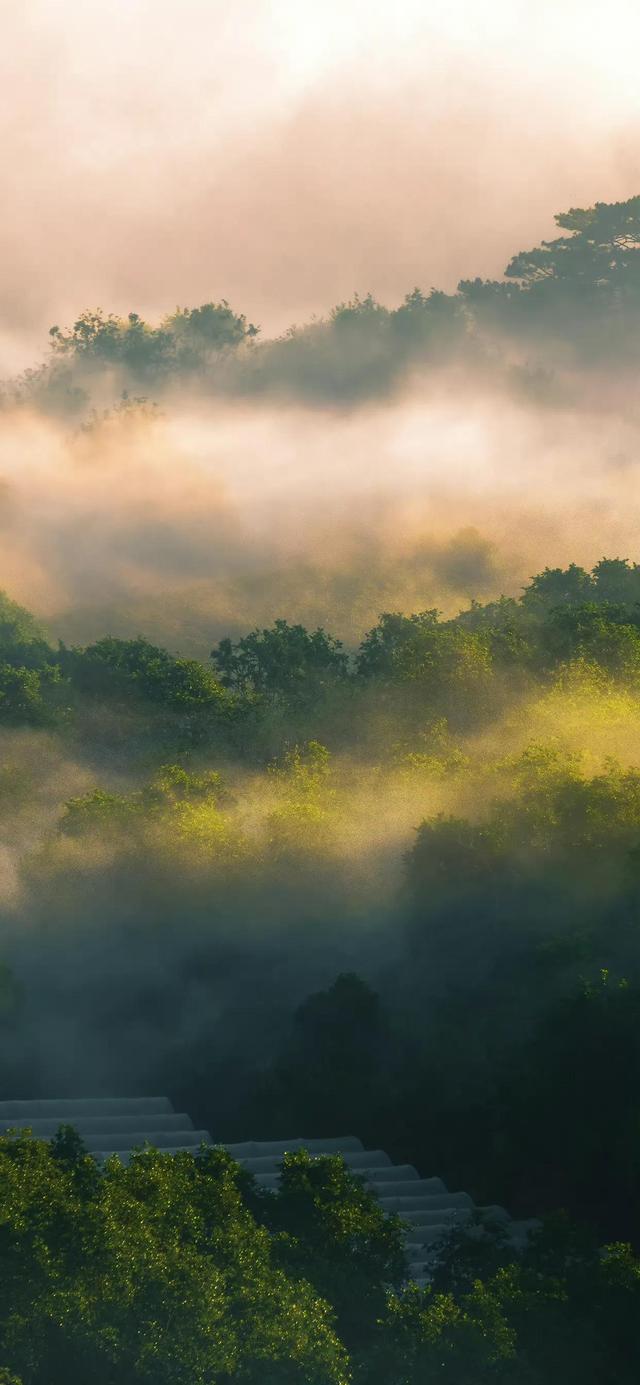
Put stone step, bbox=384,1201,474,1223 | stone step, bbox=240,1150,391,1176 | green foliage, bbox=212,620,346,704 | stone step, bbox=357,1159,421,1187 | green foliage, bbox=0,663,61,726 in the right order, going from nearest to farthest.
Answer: stone step, bbox=384,1201,474,1223 → stone step, bbox=240,1150,391,1176 → stone step, bbox=357,1159,421,1187 → green foliage, bbox=0,663,61,726 → green foliage, bbox=212,620,346,704

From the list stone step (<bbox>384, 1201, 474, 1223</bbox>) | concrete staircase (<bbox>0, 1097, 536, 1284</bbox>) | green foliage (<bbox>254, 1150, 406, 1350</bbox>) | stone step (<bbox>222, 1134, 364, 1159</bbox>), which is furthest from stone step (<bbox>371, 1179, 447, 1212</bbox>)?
green foliage (<bbox>254, 1150, 406, 1350</bbox>)

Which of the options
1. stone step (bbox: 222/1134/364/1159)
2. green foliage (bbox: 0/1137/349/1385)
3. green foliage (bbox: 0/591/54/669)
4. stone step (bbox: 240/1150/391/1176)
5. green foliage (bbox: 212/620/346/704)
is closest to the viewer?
green foliage (bbox: 0/1137/349/1385)

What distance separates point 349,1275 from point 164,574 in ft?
268

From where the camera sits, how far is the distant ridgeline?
12950 cm

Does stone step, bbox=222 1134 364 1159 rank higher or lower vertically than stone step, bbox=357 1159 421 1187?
higher

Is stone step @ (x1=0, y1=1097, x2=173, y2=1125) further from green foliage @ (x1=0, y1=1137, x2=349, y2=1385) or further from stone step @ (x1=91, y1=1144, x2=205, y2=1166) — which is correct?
green foliage @ (x1=0, y1=1137, x2=349, y2=1385)

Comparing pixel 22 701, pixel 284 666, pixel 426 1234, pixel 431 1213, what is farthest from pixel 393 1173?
pixel 284 666

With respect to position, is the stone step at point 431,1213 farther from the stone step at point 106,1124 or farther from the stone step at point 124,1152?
the stone step at point 106,1124

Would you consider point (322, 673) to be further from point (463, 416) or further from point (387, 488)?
point (463, 416)

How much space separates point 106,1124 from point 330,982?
10.7 meters

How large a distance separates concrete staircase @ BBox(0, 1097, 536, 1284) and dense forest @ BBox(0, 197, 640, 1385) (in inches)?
44.4

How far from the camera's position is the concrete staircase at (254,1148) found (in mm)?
37188

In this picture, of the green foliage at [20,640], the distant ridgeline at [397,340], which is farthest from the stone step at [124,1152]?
the distant ridgeline at [397,340]

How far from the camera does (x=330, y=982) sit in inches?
1972
